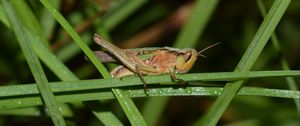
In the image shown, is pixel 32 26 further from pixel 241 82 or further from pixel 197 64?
pixel 197 64

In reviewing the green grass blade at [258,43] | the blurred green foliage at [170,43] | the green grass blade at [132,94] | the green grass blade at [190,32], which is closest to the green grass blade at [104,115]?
the green grass blade at [132,94]

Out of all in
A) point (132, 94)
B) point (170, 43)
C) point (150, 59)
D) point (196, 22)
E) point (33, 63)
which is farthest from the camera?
point (170, 43)

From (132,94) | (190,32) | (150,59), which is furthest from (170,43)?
(132,94)

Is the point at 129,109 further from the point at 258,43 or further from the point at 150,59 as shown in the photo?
the point at 150,59

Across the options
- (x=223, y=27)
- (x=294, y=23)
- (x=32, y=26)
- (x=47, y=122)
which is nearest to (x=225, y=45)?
(x=223, y=27)

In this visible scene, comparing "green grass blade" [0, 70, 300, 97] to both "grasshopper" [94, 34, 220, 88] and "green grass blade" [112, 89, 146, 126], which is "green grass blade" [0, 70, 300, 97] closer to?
"green grass blade" [112, 89, 146, 126]

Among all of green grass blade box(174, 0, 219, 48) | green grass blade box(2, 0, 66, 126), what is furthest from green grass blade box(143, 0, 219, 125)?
green grass blade box(2, 0, 66, 126)
